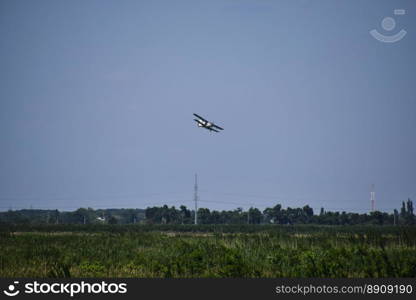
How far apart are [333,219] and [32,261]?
497 feet

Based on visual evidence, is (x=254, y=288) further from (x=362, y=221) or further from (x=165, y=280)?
(x=362, y=221)

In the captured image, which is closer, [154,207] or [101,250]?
[101,250]

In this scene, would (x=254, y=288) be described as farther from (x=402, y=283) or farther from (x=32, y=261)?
(x=32, y=261)

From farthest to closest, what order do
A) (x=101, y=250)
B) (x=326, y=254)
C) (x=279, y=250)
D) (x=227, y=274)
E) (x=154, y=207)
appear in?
1. (x=154, y=207)
2. (x=101, y=250)
3. (x=279, y=250)
4. (x=326, y=254)
5. (x=227, y=274)

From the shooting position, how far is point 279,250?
26344 millimetres

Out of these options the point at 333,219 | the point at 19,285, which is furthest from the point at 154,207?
the point at 19,285

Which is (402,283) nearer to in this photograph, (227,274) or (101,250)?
(227,274)

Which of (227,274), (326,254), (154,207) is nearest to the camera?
(227,274)

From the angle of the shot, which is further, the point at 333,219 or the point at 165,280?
the point at 333,219

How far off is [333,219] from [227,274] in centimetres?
15262

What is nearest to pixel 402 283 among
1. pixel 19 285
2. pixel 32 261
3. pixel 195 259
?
pixel 195 259

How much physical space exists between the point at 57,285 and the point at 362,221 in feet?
514

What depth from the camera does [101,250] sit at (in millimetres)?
29391

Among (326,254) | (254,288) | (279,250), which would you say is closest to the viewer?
(254,288)
